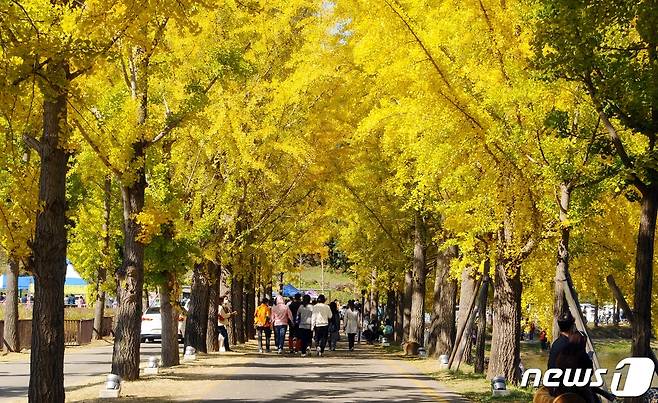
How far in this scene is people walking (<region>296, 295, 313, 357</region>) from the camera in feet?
94.5

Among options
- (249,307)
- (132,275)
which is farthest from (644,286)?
(249,307)

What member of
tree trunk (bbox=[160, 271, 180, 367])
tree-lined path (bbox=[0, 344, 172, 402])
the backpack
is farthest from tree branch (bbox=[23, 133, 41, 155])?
the backpack

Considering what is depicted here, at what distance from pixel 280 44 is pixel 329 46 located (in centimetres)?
142

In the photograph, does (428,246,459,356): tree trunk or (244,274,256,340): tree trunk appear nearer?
(428,246,459,356): tree trunk

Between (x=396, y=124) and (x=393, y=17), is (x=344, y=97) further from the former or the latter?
(x=393, y=17)

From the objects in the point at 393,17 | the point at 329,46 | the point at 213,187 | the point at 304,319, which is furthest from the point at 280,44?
the point at 393,17

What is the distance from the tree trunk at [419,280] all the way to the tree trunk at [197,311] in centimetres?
741

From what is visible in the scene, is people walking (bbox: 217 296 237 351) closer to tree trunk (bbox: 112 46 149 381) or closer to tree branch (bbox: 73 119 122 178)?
tree trunk (bbox: 112 46 149 381)

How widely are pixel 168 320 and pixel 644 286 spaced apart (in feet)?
40.6

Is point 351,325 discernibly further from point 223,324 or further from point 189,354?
point 189,354

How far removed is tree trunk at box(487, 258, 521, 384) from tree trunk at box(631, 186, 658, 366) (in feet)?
20.2

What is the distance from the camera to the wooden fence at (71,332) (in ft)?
→ 113

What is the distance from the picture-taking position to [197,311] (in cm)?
2764

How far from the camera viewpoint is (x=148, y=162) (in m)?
19.2
